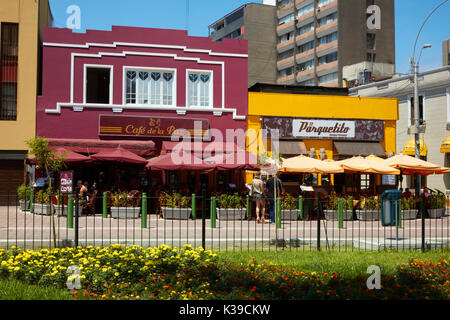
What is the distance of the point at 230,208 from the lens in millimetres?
17406

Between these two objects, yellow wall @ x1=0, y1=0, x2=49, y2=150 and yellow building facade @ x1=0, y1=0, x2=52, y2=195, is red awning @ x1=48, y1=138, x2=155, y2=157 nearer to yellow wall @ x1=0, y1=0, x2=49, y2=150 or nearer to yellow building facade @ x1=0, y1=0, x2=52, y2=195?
yellow wall @ x1=0, y1=0, x2=49, y2=150

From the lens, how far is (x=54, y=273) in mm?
6938

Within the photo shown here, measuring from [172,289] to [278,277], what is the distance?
5.31 feet

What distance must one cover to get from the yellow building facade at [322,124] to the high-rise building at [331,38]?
92.9 feet

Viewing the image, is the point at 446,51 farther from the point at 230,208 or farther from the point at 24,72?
the point at 24,72

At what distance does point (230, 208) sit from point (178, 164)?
261 centimetres

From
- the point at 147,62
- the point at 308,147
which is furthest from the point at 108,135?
the point at 308,147

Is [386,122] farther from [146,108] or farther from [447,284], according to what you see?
[447,284]

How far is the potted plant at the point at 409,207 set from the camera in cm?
1814

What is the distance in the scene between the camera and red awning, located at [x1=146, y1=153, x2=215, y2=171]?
17.8 m

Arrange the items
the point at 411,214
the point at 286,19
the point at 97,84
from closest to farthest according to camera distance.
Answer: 1. the point at 411,214
2. the point at 97,84
3. the point at 286,19

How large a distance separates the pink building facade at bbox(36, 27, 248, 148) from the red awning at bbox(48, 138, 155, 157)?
57cm

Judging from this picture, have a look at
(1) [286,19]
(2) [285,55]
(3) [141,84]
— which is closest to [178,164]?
(3) [141,84]

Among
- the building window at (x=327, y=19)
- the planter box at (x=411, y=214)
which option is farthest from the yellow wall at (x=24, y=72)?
the building window at (x=327, y=19)
